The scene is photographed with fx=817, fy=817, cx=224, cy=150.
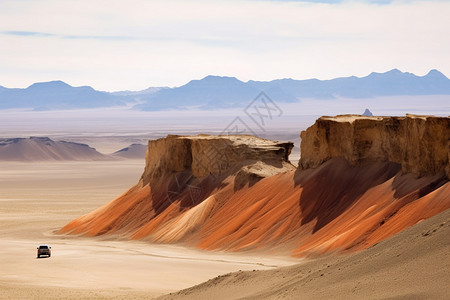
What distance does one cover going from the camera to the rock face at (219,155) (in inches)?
Answer: 2140

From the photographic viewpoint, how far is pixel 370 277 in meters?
18.5

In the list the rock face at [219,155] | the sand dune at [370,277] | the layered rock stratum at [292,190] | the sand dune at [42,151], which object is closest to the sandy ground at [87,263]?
the layered rock stratum at [292,190]

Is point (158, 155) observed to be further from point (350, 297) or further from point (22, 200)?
point (350, 297)

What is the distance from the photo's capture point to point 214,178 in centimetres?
5509

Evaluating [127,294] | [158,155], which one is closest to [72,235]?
[158,155]

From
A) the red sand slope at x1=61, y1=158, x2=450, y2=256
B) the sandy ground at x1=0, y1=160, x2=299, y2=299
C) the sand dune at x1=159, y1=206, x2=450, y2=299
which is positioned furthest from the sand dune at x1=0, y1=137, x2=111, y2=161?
the sand dune at x1=159, y1=206, x2=450, y2=299

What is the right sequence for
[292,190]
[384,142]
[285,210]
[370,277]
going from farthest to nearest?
[292,190], [285,210], [384,142], [370,277]

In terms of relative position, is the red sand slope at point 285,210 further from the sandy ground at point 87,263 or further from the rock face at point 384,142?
the sandy ground at point 87,263

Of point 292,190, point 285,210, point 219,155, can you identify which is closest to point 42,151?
point 219,155

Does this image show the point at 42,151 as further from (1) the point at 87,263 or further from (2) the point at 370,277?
(2) the point at 370,277

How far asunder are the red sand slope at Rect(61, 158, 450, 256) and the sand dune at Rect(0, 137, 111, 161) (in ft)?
390

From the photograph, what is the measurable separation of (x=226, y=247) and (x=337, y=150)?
8.39 m

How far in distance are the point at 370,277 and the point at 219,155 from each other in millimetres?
37250

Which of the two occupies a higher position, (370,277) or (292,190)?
(370,277)
